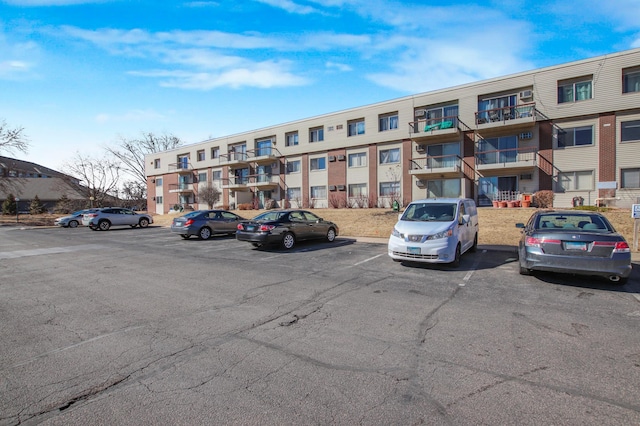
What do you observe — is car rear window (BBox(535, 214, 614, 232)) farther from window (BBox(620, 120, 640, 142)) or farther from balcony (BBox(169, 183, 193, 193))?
balcony (BBox(169, 183, 193, 193))

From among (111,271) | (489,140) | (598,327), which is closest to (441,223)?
(598,327)

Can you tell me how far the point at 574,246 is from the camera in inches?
253

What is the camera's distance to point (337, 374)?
10.6ft

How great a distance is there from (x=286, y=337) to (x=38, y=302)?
4.86 meters

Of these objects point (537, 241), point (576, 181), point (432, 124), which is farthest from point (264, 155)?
point (537, 241)

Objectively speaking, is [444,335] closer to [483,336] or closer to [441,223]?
[483,336]

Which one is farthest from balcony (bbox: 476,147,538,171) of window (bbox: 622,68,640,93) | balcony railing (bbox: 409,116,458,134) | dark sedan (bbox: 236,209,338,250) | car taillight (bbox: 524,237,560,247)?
car taillight (bbox: 524,237,560,247)

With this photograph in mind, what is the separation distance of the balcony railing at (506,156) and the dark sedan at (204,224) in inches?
746

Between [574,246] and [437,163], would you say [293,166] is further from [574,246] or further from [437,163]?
[574,246]

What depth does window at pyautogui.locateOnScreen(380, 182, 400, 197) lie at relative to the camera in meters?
28.8

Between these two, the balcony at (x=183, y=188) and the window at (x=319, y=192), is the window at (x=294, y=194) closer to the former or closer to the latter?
the window at (x=319, y=192)

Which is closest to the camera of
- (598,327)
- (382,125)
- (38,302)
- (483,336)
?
(483,336)

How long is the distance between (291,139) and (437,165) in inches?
660

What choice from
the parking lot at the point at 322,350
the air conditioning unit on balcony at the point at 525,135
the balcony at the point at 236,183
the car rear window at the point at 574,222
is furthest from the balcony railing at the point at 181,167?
the car rear window at the point at 574,222
